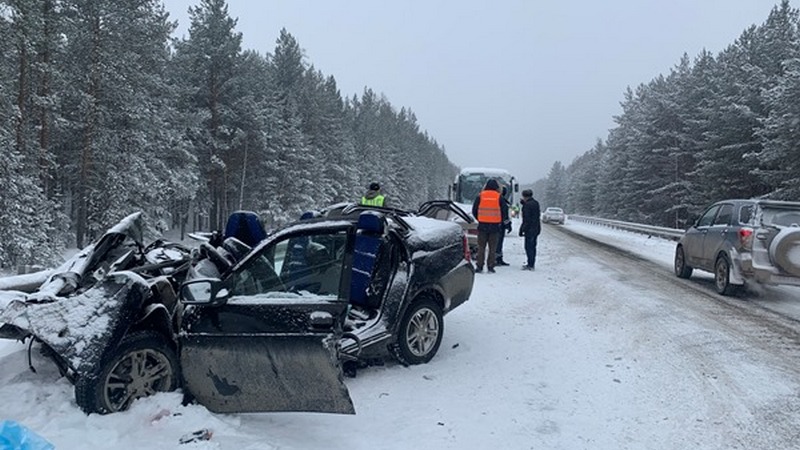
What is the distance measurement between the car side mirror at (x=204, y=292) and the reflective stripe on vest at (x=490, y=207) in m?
8.16

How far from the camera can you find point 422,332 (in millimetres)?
5598

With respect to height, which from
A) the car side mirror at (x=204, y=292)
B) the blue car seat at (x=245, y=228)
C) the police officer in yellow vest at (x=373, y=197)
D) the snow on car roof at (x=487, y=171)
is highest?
the snow on car roof at (x=487, y=171)

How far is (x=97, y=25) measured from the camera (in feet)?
74.6

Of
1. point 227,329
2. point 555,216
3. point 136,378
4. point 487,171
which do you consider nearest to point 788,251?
point 227,329

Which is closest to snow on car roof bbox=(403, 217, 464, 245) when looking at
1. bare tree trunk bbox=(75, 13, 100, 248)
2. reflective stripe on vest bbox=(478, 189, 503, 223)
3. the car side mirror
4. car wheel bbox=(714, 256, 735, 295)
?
the car side mirror

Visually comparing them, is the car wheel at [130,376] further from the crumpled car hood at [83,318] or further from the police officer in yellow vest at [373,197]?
the police officer in yellow vest at [373,197]

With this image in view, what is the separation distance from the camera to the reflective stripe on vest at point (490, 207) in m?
11.5

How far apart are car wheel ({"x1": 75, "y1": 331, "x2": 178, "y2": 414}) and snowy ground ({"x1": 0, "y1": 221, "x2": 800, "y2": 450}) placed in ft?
0.38

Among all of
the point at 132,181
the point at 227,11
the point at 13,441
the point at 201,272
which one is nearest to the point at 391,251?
the point at 201,272

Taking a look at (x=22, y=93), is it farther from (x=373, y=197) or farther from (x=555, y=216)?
(x=555, y=216)

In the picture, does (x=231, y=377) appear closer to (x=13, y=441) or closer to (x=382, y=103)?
(x=13, y=441)

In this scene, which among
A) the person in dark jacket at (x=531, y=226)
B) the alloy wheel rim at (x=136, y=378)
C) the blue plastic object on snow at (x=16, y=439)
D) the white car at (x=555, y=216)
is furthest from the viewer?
the white car at (x=555, y=216)

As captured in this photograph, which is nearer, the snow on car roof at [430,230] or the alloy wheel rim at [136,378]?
the alloy wheel rim at [136,378]

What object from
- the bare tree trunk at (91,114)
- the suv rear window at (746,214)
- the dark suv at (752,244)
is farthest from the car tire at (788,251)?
the bare tree trunk at (91,114)
